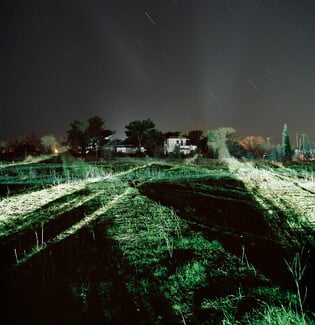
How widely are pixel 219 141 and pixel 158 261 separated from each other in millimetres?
39406

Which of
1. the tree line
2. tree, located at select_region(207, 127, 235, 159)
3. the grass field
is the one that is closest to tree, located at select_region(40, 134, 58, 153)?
the tree line

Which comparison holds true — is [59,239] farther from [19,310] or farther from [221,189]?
[221,189]

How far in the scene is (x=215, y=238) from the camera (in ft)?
13.7

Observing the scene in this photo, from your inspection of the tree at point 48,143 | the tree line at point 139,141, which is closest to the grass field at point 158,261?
the tree line at point 139,141

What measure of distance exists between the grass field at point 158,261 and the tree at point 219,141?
32.8 meters

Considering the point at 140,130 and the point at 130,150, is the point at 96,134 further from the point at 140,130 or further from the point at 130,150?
the point at 130,150

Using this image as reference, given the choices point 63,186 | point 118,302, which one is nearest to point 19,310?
point 118,302

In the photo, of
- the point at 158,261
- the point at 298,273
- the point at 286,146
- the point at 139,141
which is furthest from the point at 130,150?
the point at 298,273

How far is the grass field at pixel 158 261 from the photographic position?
8.34 ft

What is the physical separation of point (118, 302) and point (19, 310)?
40.0 inches

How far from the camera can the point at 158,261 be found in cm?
348

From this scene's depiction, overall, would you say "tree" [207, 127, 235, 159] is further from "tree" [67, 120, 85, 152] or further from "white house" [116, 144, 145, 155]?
"tree" [67, 120, 85, 152]

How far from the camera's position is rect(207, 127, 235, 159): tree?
1523 inches

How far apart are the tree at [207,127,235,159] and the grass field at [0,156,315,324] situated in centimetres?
3276
